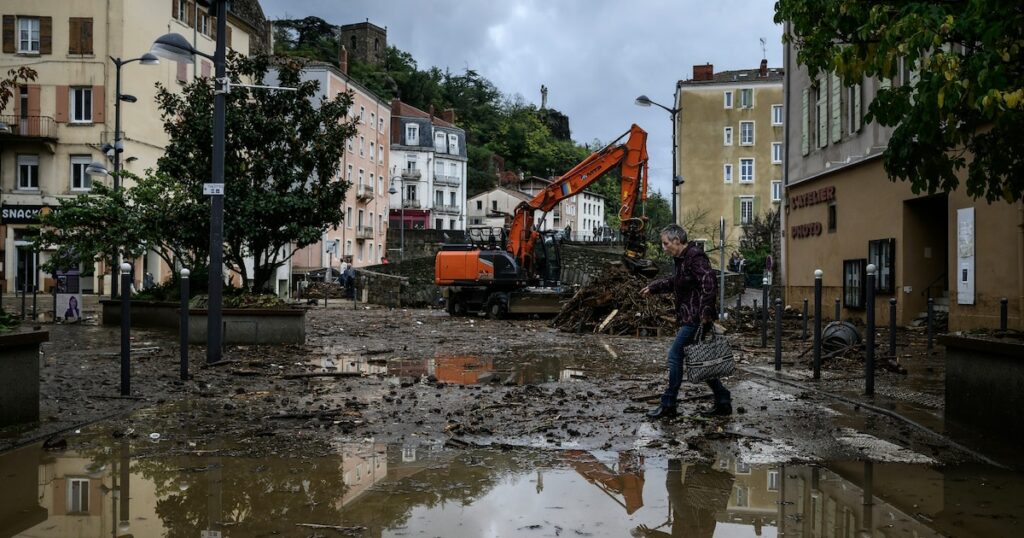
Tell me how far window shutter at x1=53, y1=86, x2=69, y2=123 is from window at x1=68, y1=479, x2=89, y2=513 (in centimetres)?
4070

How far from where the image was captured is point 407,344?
→ 1759 cm

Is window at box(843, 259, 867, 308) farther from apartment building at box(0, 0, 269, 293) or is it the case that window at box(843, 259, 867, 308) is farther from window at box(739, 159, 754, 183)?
window at box(739, 159, 754, 183)

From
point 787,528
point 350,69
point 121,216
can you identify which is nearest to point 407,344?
point 121,216

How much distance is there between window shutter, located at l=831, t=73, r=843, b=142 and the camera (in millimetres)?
24094

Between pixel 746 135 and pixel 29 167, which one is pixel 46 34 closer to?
pixel 29 167

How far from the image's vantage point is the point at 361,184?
68.7 meters

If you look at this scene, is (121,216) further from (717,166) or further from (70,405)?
(717,166)

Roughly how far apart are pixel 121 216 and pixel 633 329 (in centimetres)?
1205

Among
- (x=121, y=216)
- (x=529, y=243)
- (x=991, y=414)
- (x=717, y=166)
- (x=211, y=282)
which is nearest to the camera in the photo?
(x=991, y=414)

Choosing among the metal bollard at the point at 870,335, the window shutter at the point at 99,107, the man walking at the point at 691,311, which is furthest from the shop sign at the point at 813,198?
the window shutter at the point at 99,107

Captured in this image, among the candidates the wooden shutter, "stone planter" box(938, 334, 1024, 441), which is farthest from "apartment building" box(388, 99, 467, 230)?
"stone planter" box(938, 334, 1024, 441)

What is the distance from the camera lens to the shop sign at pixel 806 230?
2615 centimetres

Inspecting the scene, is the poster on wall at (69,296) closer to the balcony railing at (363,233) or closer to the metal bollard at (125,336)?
the metal bollard at (125,336)

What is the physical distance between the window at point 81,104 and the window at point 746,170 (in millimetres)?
42683
